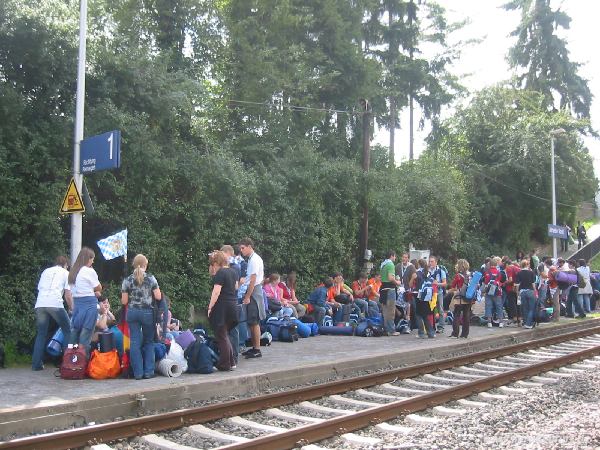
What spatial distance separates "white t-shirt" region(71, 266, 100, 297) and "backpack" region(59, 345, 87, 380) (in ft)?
2.65

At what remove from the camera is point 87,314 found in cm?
970

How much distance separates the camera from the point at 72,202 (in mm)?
11047

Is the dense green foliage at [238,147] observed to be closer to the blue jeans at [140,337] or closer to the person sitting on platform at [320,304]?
the person sitting on platform at [320,304]

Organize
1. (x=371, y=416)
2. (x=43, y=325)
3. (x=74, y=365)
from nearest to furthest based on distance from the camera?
(x=371, y=416) < (x=74, y=365) < (x=43, y=325)

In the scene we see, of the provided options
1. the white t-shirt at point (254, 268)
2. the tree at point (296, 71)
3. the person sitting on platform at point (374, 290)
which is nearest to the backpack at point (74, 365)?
the white t-shirt at point (254, 268)

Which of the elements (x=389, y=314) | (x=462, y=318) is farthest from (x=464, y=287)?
(x=389, y=314)

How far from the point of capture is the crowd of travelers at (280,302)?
964 cm

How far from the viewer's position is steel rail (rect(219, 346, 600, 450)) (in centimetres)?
633

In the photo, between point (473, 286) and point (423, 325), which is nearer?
point (473, 286)

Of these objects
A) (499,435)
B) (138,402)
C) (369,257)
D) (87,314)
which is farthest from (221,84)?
(499,435)

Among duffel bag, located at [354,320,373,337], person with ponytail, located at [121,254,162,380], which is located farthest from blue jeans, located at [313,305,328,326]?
person with ponytail, located at [121,254,162,380]

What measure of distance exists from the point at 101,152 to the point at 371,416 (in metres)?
6.28

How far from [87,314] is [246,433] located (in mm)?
3710

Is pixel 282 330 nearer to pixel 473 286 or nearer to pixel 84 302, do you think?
pixel 473 286
